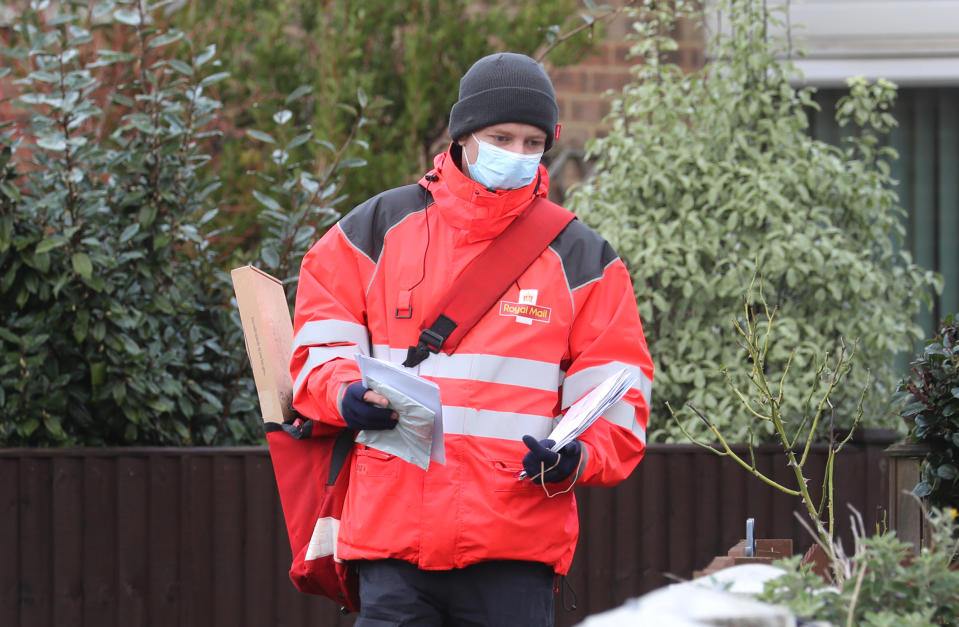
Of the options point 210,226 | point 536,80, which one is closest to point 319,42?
point 210,226

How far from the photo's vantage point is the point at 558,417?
10.2 ft

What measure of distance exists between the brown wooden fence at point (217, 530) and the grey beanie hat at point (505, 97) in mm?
2404

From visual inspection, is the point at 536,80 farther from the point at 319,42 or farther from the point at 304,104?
the point at 304,104

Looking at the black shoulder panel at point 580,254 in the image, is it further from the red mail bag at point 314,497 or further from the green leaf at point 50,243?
the green leaf at point 50,243

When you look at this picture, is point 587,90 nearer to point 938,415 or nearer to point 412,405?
point 938,415

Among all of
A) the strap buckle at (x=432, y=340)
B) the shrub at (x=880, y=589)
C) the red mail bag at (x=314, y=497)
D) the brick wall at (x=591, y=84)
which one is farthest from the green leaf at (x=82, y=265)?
the brick wall at (x=591, y=84)

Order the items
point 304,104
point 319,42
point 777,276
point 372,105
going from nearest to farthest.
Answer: point 372,105, point 777,276, point 319,42, point 304,104

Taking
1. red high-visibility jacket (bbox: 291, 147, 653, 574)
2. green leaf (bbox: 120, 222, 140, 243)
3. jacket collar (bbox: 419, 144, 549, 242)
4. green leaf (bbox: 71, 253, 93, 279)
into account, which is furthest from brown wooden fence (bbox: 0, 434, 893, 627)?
jacket collar (bbox: 419, 144, 549, 242)

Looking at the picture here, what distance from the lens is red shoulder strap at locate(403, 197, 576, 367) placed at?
298 cm

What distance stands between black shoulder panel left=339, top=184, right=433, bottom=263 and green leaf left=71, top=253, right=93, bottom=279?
2.19m

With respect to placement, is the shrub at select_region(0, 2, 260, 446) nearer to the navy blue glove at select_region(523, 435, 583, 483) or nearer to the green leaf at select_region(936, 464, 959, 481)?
the navy blue glove at select_region(523, 435, 583, 483)

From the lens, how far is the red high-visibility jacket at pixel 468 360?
2926mm

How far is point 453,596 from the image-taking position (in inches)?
117

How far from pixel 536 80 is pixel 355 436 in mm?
998
